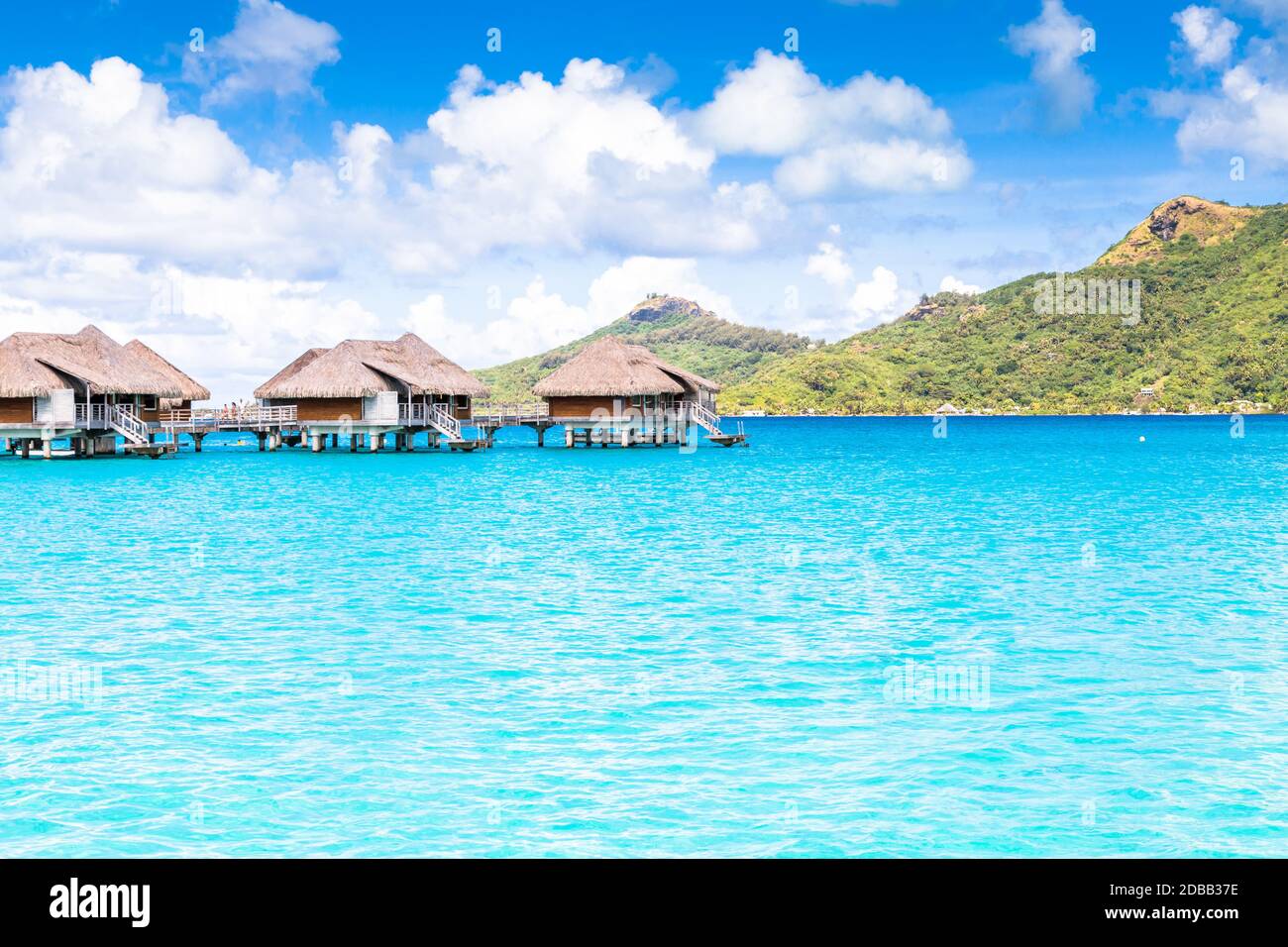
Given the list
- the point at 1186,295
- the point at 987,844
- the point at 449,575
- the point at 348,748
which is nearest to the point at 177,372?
the point at 449,575

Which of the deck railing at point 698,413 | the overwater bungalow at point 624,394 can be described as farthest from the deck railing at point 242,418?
the deck railing at point 698,413

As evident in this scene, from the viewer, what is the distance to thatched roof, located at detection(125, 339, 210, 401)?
68.1 metres

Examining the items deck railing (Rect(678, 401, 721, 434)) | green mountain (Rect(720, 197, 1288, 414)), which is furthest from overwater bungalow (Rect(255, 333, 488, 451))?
green mountain (Rect(720, 197, 1288, 414))

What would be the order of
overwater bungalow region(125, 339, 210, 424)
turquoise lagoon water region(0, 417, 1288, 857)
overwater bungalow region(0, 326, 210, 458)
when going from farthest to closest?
1. overwater bungalow region(125, 339, 210, 424)
2. overwater bungalow region(0, 326, 210, 458)
3. turquoise lagoon water region(0, 417, 1288, 857)

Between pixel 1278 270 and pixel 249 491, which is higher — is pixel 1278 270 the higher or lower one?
the higher one

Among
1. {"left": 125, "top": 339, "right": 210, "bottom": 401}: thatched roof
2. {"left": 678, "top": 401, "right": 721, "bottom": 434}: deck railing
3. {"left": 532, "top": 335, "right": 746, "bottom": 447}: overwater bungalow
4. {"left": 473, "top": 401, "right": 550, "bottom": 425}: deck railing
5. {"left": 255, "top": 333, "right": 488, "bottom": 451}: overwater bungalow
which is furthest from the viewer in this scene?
{"left": 678, "top": 401, "right": 721, "bottom": 434}: deck railing

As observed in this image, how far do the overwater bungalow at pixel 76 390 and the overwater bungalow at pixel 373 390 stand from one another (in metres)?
6.82

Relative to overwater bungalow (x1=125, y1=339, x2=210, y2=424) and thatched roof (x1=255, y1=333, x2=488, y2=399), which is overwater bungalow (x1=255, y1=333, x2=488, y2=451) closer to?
thatched roof (x1=255, y1=333, x2=488, y2=399)

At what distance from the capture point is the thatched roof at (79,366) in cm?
5491

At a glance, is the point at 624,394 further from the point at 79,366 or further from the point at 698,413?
the point at 79,366

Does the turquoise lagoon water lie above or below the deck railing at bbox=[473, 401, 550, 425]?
below
